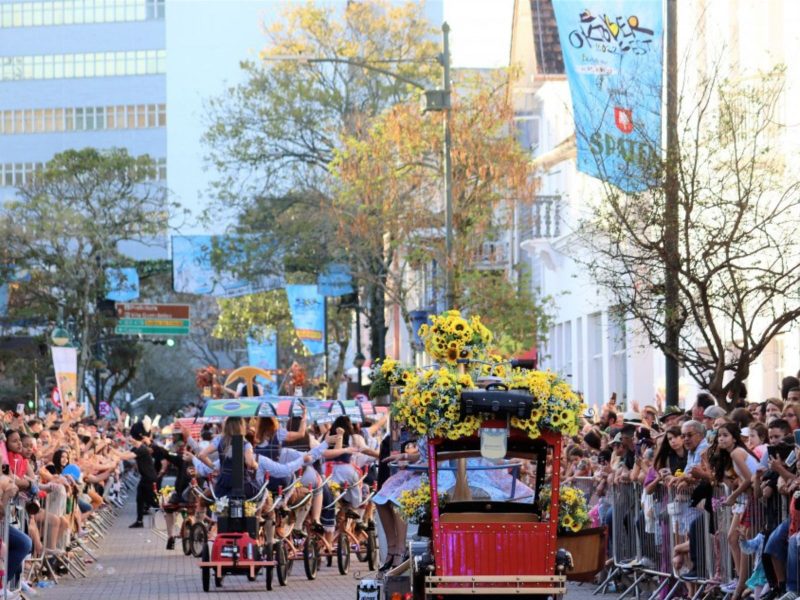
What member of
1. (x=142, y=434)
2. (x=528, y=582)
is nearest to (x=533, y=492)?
(x=528, y=582)

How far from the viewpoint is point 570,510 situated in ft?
45.0

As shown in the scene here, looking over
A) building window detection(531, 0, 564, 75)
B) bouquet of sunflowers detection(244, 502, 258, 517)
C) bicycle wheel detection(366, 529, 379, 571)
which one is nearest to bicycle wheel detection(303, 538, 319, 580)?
bicycle wheel detection(366, 529, 379, 571)

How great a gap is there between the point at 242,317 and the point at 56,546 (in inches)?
1923

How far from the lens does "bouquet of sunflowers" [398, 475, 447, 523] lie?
13.9 metres

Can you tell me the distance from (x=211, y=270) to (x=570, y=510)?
1863 inches

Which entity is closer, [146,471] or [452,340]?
[452,340]

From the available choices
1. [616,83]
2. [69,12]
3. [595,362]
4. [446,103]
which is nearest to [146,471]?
[446,103]

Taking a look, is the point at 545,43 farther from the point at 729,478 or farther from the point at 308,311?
the point at 729,478

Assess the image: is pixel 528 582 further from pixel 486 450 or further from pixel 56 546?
pixel 56 546

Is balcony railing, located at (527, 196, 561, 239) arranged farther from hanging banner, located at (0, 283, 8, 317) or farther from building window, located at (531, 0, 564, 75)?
hanging banner, located at (0, 283, 8, 317)

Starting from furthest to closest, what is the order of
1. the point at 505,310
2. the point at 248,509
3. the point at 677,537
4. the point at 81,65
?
the point at 81,65 < the point at 505,310 < the point at 248,509 < the point at 677,537

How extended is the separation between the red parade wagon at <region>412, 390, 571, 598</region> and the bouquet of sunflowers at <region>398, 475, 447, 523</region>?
97 millimetres

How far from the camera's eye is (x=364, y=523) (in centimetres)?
2419

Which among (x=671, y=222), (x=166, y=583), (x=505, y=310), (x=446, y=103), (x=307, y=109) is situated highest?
(x=307, y=109)
